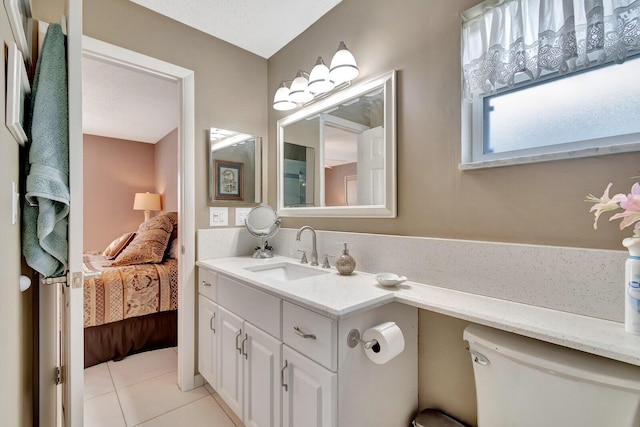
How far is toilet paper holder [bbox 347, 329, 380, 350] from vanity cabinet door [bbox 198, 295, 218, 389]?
0.99 m

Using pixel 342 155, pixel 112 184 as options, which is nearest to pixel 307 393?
pixel 342 155

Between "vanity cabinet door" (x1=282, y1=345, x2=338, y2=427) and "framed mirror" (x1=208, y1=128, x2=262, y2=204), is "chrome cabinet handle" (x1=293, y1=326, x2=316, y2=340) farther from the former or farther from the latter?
Result: "framed mirror" (x1=208, y1=128, x2=262, y2=204)

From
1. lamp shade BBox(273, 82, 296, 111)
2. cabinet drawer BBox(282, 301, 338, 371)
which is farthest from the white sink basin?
lamp shade BBox(273, 82, 296, 111)

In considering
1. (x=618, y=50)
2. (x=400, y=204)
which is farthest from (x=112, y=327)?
(x=618, y=50)

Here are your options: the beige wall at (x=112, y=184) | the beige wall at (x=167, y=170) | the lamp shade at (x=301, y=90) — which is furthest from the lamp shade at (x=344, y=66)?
the beige wall at (x=112, y=184)

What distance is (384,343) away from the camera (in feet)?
3.16

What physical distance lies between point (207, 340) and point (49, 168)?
50.9 inches

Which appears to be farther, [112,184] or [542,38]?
[112,184]

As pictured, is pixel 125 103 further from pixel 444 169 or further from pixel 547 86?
pixel 547 86

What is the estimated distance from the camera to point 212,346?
5.58 feet

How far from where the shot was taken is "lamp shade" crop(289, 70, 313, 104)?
181 centimetres

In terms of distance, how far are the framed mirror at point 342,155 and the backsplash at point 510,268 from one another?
0.20 meters

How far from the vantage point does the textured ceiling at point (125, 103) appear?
2.52m

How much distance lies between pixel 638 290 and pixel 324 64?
66.6 inches
